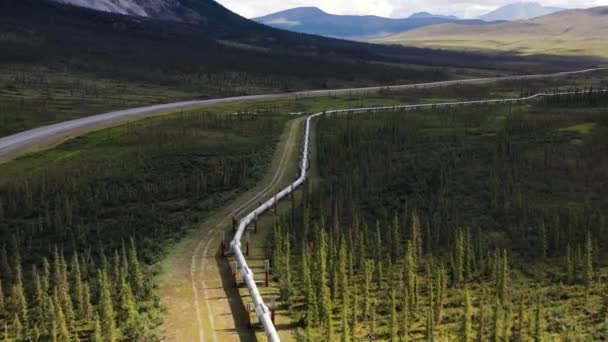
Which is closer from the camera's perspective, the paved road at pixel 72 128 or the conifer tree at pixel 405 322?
the conifer tree at pixel 405 322

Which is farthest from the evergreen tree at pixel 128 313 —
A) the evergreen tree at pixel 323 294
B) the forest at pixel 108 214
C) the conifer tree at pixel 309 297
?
the evergreen tree at pixel 323 294

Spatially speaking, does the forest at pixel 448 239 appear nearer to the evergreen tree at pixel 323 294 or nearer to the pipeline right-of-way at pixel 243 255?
the evergreen tree at pixel 323 294

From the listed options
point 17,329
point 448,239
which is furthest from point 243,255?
point 17,329

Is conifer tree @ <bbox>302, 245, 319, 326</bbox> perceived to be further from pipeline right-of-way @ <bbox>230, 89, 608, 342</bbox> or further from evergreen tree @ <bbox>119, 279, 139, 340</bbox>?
evergreen tree @ <bbox>119, 279, 139, 340</bbox>

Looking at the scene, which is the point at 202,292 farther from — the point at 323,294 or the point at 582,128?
the point at 582,128

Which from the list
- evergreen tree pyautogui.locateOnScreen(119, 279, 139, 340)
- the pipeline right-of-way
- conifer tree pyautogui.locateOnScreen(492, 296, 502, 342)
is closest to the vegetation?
the pipeline right-of-way

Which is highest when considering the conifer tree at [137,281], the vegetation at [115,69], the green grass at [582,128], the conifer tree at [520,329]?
the vegetation at [115,69]
